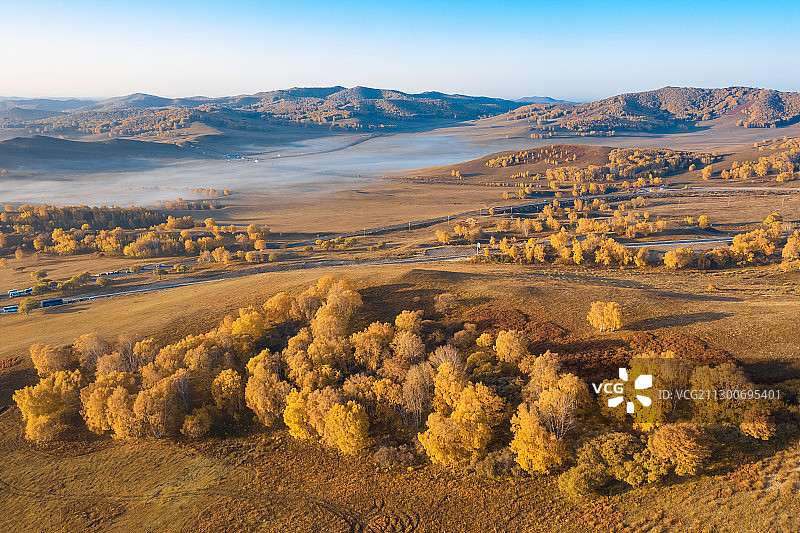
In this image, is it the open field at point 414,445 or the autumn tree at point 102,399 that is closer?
the open field at point 414,445

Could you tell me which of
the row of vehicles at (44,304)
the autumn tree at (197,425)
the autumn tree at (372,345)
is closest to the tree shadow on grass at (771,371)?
the autumn tree at (372,345)

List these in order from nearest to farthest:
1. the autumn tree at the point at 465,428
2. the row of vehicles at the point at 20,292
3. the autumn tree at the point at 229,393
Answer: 1. the autumn tree at the point at 465,428
2. the autumn tree at the point at 229,393
3. the row of vehicles at the point at 20,292

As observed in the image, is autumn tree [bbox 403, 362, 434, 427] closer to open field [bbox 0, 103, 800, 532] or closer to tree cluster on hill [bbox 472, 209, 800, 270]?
open field [bbox 0, 103, 800, 532]

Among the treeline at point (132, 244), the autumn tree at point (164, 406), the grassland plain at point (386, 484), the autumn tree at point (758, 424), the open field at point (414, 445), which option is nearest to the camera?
the grassland plain at point (386, 484)

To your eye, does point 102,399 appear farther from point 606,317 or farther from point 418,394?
point 606,317

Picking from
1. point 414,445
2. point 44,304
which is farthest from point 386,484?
point 44,304

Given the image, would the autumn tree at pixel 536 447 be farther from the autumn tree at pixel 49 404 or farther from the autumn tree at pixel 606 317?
the autumn tree at pixel 49 404
